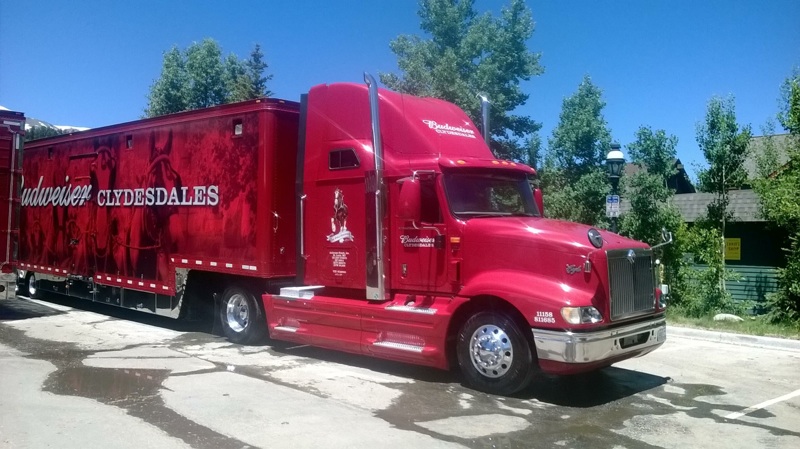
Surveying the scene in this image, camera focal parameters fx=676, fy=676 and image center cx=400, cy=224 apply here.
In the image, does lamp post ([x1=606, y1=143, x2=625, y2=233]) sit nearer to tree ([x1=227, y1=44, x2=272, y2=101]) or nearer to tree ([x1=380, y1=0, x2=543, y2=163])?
tree ([x1=380, y1=0, x2=543, y2=163])

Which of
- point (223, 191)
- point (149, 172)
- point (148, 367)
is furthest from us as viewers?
point (149, 172)

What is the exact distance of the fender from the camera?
6711 millimetres

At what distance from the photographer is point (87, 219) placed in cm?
1315

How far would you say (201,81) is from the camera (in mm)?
30359

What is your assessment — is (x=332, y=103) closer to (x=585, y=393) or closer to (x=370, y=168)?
(x=370, y=168)

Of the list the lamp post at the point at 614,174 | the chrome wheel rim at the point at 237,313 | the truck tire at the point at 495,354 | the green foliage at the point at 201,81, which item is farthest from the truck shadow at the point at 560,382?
the green foliage at the point at 201,81

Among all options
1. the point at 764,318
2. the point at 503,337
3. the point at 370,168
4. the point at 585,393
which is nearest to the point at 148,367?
the point at 370,168

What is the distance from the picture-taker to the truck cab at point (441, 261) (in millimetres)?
6898

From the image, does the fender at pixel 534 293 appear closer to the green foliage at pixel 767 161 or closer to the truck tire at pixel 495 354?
the truck tire at pixel 495 354

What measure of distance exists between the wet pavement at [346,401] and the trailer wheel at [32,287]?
215 inches

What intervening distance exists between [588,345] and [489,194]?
2.33m

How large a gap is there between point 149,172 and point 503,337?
288 inches

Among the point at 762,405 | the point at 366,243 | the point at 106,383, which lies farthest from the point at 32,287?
the point at 762,405

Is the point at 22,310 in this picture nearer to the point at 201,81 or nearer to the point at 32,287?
the point at 32,287
